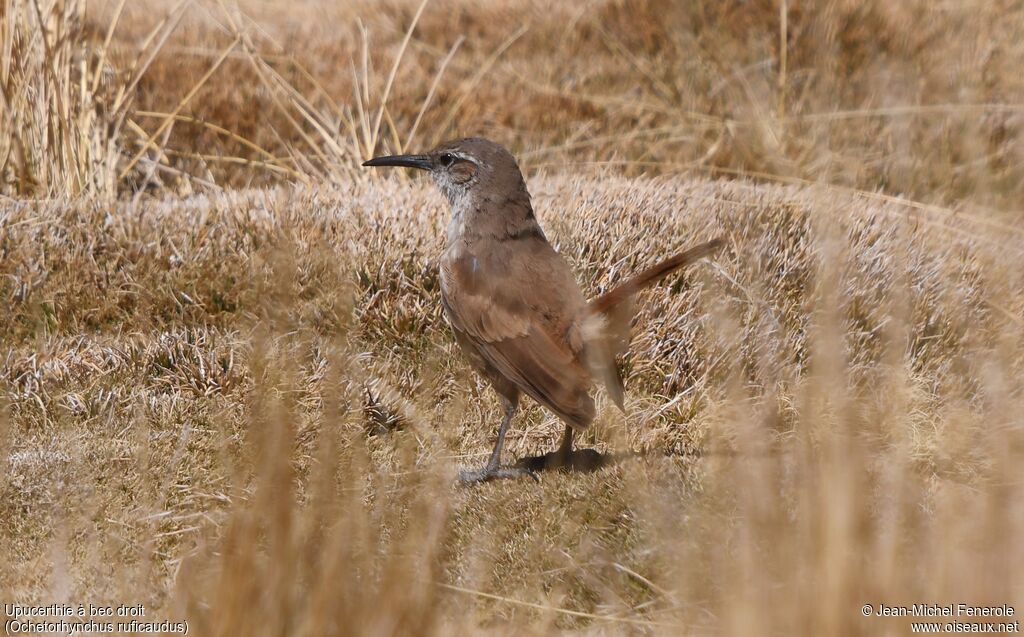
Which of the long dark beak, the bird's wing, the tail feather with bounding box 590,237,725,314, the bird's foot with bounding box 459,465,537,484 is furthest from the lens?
the long dark beak

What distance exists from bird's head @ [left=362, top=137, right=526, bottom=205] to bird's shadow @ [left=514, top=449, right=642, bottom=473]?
3.27 ft

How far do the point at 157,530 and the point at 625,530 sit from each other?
136cm

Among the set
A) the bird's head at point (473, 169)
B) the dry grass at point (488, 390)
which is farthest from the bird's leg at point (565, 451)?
the bird's head at point (473, 169)

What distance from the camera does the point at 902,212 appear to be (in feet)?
19.0

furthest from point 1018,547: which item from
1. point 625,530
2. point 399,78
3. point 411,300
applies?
point 399,78

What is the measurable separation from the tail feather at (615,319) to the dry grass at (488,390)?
0.17m

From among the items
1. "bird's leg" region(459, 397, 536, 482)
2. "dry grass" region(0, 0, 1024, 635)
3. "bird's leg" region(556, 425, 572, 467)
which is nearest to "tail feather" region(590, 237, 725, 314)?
"dry grass" region(0, 0, 1024, 635)

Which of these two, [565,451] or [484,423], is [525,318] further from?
[484,423]

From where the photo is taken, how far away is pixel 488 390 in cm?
438

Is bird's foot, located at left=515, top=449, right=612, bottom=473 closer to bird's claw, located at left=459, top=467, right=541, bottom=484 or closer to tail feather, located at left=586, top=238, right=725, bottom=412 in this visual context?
bird's claw, located at left=459, top=467, right=541, bottom=484

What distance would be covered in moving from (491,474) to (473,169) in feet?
4.01

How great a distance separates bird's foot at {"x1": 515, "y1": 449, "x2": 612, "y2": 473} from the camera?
3.79m

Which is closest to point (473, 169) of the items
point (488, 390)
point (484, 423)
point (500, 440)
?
point (488, 390)

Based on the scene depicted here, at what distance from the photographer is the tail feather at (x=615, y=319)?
135 inches
